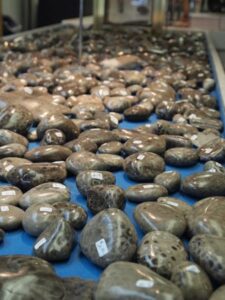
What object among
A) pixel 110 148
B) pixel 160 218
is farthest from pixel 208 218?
pixel 110 148

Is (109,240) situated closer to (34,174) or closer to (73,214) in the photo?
(73,214)

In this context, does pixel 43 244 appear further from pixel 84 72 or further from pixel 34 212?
pixel 84 72

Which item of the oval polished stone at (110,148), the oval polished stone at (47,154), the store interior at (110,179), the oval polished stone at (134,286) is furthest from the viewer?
the oval polished stone at (110,148)

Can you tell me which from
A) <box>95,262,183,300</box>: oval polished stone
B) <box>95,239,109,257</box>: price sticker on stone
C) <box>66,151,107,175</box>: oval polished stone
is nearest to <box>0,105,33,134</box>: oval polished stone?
<box>66,151,107,175</box>: oval polished stone

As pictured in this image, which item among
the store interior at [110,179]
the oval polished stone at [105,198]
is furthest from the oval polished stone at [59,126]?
the oval polished stone at [105,198]

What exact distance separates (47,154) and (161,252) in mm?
636

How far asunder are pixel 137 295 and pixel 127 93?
1677 millimetres

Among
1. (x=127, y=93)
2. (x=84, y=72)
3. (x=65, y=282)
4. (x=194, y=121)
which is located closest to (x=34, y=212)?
(x=65, y=282)

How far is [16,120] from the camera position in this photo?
69.7 inches

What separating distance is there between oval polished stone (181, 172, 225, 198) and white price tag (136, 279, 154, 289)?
0.55 m

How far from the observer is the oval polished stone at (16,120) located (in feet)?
5.78

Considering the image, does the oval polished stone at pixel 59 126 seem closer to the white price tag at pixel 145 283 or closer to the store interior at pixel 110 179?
the store interior at pixel 110 179

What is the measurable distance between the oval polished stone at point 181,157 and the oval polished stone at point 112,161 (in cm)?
16

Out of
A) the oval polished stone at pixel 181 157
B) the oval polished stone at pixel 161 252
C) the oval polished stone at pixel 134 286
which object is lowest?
the oval polished stone at pixel 181 157
